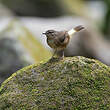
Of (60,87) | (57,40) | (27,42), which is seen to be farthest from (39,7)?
(60,87)

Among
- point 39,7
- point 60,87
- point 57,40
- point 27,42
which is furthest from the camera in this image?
point 39,7

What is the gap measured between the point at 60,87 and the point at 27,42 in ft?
18.4

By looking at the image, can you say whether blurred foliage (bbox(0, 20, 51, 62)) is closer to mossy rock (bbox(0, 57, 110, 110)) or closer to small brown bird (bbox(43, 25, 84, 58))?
small brown bird (bbox(43, 25, 84, 58))

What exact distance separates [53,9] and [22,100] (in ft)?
57.8

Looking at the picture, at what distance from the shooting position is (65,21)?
18.4 metres

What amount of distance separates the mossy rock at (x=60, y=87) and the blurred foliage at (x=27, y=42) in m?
4.42

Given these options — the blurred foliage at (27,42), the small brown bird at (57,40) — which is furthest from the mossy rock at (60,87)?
the blurred foliage at (27,42)

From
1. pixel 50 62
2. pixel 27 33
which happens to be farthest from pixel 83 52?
pixel 50 62

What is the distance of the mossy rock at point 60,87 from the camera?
20.5 ft

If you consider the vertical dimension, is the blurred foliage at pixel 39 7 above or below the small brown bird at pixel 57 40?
below

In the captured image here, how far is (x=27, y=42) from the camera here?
11.9 metres

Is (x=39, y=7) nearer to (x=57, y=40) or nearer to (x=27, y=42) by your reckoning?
(x=27, y=42)

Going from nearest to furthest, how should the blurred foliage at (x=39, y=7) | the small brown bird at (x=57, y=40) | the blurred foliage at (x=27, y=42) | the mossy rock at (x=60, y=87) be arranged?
the mossy rock at (x=60, y=87) < the small brown bird at (x=57, y=40) < the blurred foliage at (x=27, y=42) < the blurred foliage at (x=39, y=7)

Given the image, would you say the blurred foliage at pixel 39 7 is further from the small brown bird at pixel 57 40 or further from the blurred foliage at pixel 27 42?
the small brown bird at pixel 57 40
